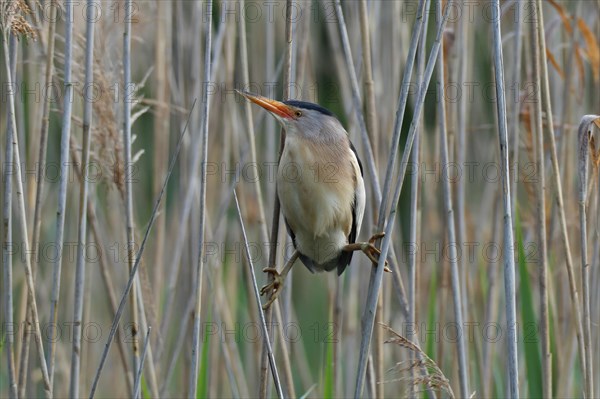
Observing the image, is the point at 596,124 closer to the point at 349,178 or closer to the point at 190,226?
the point at 349,178

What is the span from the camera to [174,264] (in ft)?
9.00

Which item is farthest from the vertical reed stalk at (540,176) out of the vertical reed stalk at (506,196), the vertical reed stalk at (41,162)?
the vertical reed stalk at (41,162)

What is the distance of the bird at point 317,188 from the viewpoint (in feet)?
7.07

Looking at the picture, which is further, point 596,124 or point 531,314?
point 531,314

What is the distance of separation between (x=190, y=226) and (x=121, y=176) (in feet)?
2.16

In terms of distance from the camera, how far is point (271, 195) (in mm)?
3186

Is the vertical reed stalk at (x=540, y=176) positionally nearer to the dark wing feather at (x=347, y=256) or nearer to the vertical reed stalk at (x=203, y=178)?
the dark wing feather at (x=347, y=256)

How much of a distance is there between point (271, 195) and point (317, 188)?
0.99 m

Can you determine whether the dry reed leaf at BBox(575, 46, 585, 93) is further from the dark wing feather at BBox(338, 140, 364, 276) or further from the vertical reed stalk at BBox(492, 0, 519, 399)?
the vertical reed stalk at BBox(492, 0, 519, 399)

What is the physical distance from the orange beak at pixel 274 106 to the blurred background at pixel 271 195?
85 mm

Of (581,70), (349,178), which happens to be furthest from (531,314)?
(581,70)

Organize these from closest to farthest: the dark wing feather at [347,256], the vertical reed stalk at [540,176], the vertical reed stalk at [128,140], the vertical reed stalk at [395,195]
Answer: the vertical reed stalk at [395,195] < the vertical reed stalk at [128,140] < the vertical reed stalk at [540,176] < the dark wing feather at [347,256]

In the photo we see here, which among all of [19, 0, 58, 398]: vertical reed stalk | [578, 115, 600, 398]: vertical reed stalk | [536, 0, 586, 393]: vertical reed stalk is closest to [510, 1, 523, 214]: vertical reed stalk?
[536, 0, 586, 393]: vertical reed stalk

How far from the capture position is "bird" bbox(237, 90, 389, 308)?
216cm
